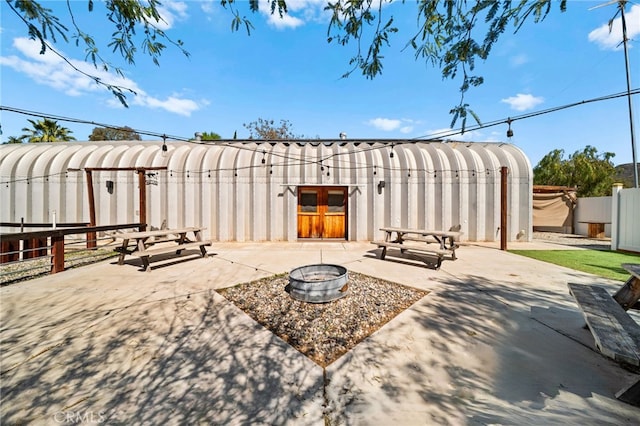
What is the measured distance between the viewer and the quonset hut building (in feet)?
31.7

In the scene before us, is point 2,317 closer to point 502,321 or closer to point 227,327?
point 227,327

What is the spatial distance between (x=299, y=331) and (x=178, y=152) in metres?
10.9

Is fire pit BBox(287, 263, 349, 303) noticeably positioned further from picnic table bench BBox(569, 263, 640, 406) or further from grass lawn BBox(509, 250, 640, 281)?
grass lawn BBox(509, 250, 640, 281)

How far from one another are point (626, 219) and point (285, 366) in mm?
12344

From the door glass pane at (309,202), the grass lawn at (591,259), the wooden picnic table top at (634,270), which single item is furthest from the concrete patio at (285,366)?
the door glass pane at (309,202)

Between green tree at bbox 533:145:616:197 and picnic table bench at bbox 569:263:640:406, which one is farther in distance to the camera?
green tree at bbox 533:145:616:197

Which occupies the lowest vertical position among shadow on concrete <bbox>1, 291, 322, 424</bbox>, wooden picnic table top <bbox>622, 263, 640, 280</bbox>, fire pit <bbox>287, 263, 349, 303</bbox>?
shadow on concrete <bbox>1, 291, 322, 424</bbox>

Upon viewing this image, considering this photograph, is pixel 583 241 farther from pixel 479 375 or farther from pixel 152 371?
pixel 152 371

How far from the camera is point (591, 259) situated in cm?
669

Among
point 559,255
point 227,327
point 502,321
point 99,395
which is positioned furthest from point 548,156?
point 99,395

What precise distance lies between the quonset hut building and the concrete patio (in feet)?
18.2

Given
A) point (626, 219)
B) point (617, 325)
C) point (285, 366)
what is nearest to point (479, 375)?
point (617, 325)

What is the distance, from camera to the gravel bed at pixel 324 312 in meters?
2.73

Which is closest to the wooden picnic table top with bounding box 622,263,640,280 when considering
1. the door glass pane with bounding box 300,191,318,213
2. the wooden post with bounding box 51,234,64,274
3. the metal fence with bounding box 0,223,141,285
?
the door glass pane with bounding box 300,191,318,213
